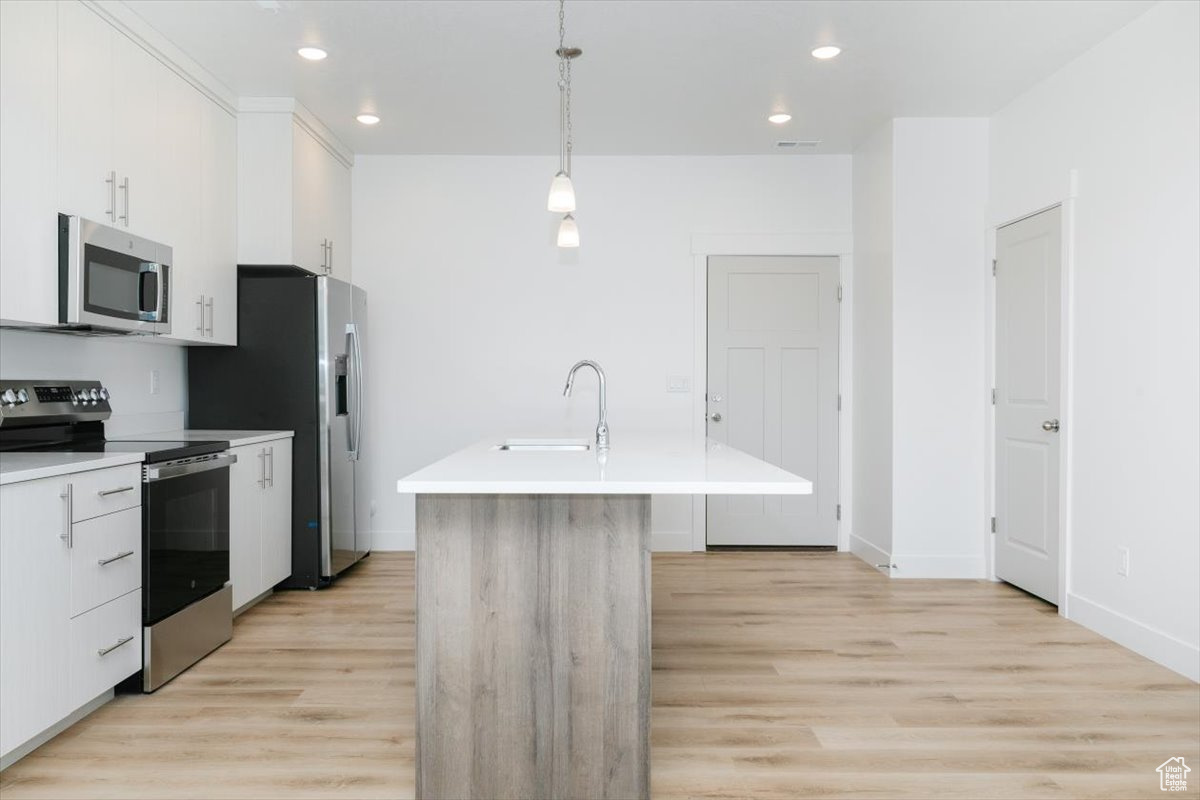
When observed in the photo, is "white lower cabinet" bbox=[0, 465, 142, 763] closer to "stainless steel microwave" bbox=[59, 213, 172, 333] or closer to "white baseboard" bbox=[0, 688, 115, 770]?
"white baseboard" bbox=[0, 688, 115, 770]

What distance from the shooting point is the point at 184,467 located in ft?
10.0

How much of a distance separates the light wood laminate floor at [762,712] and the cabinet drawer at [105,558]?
415 mm

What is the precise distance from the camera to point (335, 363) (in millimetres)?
4316

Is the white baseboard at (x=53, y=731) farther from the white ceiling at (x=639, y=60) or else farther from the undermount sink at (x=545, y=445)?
the white ceiling at (x=639, y=60)

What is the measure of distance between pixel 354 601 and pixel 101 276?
75.8 inches

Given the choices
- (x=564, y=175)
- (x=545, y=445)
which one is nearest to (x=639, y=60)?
(x=564, y=175)

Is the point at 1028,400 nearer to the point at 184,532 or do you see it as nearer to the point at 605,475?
the point at 605,475

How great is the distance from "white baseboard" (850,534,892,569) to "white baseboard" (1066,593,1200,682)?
3.64 ft

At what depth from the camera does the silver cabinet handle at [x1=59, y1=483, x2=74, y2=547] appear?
7.86 ft

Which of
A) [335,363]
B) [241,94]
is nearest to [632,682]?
[335,363]

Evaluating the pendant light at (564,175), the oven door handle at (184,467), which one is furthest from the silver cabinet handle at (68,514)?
the pendant light at (564,175)

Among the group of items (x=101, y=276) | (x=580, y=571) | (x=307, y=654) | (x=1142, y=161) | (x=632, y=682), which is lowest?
(x=307, y=654)

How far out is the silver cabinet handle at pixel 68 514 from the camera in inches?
94.3

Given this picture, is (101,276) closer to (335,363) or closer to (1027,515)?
(335,363)
